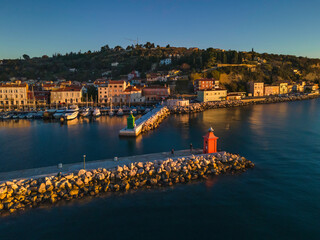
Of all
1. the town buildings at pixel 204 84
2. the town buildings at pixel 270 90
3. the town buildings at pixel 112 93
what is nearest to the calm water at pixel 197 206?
the town buildings at pixel 112 93

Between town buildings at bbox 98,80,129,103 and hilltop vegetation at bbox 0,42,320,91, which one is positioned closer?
town buildings at bbox 98,80,129,103

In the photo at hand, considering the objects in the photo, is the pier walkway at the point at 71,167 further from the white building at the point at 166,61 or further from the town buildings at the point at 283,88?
the white building at the point at 166,61

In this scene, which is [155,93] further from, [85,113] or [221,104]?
[85,113]

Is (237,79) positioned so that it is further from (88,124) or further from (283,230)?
(283,230)

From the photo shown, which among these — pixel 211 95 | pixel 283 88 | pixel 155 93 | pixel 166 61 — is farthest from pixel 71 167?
pixel 283 88

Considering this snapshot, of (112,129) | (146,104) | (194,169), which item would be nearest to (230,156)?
(194,169)

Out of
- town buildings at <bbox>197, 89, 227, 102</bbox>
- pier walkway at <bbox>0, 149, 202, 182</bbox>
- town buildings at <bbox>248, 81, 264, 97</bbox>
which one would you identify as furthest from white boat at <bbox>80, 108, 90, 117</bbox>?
town buildings at <bbox>248, 81, 264, 97</bbox>

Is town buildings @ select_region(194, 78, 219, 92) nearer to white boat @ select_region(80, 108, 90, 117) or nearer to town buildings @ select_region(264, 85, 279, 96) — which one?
town buildings @ select_region(264, 85, 279, 96)
